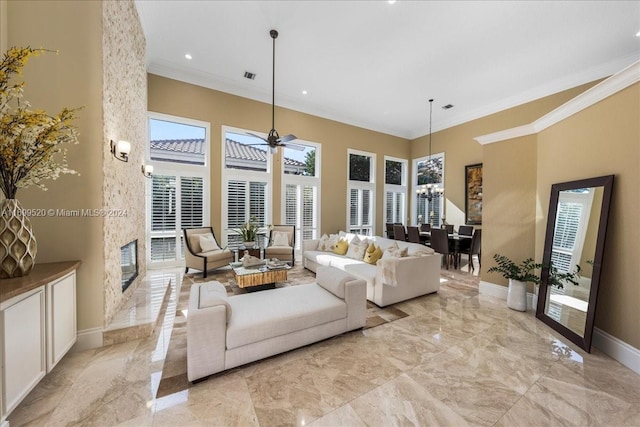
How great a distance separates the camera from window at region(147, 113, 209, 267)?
5.22m

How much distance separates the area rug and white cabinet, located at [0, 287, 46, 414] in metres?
0.81

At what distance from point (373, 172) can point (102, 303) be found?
7680 mm

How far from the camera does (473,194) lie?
6961 mm

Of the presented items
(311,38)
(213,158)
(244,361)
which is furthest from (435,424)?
(213,158)

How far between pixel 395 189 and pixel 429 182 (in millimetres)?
1216

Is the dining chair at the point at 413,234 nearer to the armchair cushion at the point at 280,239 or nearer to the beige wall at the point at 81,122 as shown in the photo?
the armchair cushion at the point at 280,239

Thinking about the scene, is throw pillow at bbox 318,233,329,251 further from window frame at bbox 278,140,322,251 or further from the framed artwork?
the framed artwork

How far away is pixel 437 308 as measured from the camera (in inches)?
134

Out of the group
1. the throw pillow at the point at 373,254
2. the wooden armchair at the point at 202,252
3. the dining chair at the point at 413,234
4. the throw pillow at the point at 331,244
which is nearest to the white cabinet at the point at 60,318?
the wooden armchair at the point at 202,252

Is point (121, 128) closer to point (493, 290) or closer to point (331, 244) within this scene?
point (331, 244)

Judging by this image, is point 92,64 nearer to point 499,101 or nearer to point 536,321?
point 536,321

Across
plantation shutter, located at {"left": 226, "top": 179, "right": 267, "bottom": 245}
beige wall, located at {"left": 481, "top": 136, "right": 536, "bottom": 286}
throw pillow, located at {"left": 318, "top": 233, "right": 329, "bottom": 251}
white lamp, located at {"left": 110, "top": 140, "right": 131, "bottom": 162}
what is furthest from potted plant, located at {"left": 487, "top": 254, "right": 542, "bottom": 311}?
white lamp, located at {"left": 110, "top": 140, "right": 131, "bottom": 162}

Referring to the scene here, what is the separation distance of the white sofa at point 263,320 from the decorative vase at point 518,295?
2.41 metres

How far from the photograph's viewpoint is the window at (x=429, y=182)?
796 centimetres
